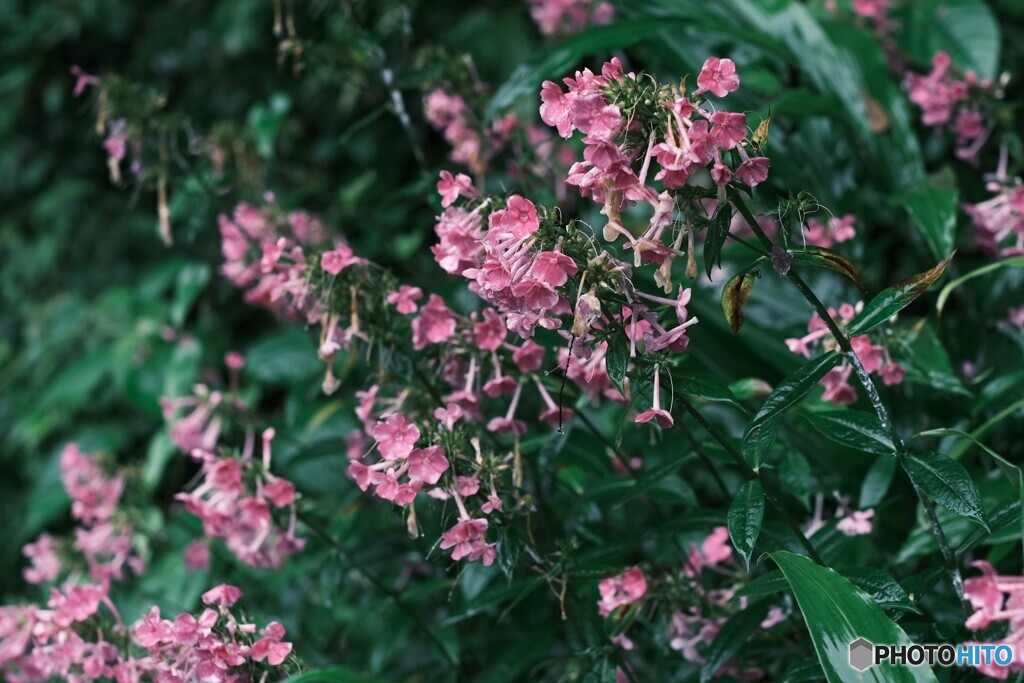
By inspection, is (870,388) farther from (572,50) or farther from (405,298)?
(572,50)

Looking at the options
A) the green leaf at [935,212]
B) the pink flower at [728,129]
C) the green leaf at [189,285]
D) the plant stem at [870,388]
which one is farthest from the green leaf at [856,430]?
the green leaf at [189,285]

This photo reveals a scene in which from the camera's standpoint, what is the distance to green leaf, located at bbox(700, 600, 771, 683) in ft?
4.17

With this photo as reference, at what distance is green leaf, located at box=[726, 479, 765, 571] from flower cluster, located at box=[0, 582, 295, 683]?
1.79ft

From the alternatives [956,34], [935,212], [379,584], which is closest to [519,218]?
[379,584]

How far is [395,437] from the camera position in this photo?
1.18 m

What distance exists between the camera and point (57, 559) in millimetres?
2148

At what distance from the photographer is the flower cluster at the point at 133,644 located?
118 cm

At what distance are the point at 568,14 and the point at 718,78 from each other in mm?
1317

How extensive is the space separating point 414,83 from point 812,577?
1.10m

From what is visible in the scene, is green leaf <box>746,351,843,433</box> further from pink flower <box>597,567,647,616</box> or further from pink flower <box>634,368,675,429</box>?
pink flower <box>597,567,647,616</box>

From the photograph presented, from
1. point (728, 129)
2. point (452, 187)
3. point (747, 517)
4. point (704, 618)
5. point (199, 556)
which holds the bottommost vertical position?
point (199, 556)

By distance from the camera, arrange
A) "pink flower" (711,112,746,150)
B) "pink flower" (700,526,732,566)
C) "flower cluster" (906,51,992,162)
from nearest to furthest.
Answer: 1. "pink flower" (711,112,746,150)
2. "pink flower" (700,526,732,566)
3. "flower cluster" (906,51,992,162)

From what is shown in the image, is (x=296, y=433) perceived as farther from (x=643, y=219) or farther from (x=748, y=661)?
(x=748, y=661)

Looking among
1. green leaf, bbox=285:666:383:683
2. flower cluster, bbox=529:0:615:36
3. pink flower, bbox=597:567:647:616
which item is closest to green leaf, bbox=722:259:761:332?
pink flower, bbox=597:567:647:616
